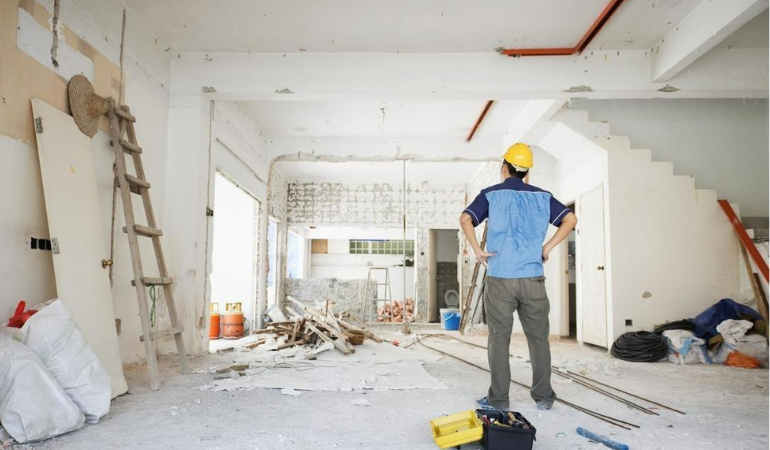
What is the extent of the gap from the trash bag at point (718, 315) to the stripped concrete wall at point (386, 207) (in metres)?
6.58

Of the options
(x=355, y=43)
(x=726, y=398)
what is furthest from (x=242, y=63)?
(x=726, y=398)

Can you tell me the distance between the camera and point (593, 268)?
6723 millimetres

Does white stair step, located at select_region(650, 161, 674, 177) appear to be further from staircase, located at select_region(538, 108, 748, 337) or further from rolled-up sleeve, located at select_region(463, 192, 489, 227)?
rolled-up sleeve, located at select_region(463, 192, 489, 227)

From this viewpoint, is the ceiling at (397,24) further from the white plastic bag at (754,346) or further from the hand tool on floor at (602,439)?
the hand tool on floor at (602,439)

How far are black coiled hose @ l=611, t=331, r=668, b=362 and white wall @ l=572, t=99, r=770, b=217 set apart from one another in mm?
2207

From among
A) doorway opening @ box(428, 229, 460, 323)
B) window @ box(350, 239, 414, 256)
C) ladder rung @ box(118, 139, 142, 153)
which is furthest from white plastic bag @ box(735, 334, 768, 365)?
window @ box(350, 239, 414, 256)

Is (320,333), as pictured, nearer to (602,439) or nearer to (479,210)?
(479,210)

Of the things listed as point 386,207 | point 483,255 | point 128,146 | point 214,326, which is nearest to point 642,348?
point 483,255

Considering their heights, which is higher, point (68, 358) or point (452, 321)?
point (68, 358)

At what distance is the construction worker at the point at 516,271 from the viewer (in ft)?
10.1

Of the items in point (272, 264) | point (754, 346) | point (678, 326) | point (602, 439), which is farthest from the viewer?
point (272, 264)

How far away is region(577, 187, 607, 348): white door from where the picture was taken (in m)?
6.45

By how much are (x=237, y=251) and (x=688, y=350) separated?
6666mm

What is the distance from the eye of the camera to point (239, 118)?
23.4 ft
